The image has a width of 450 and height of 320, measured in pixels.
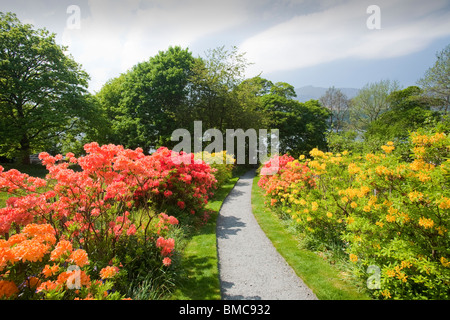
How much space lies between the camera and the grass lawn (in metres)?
3.37

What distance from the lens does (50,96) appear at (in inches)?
547

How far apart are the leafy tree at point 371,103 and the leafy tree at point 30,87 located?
2970 cm

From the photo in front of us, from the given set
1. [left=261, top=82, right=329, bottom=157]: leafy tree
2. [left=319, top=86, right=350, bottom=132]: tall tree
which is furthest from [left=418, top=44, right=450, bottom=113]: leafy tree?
[left=319, top=86, right=350, bottom=132]: tall tree

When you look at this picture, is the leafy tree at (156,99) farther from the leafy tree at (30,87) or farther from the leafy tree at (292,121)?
the leafy tree at (292,121)

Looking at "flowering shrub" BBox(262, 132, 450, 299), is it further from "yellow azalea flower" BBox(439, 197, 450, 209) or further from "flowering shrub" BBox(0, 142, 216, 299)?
"flowering shrub" BBox(0, 142, 216, 299)

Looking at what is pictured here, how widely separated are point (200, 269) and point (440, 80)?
74.8 feet

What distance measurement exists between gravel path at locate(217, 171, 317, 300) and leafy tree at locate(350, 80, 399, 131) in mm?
26123

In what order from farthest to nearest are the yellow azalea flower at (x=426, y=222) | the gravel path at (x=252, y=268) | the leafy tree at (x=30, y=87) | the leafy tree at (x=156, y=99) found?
the leafy tree at (x=156, y=99) → the leafy tree at (x=30, y=87) → the gravel path at (x=252, y=268) → the yellow azalea flower at (x=426, y=222)

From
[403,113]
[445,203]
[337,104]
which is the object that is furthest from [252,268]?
[337,104]

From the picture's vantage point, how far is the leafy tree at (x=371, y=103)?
2443 centimetres

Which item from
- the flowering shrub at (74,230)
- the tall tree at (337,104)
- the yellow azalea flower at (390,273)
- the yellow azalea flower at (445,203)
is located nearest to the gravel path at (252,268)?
the yellow azalea flower at (390,273)
